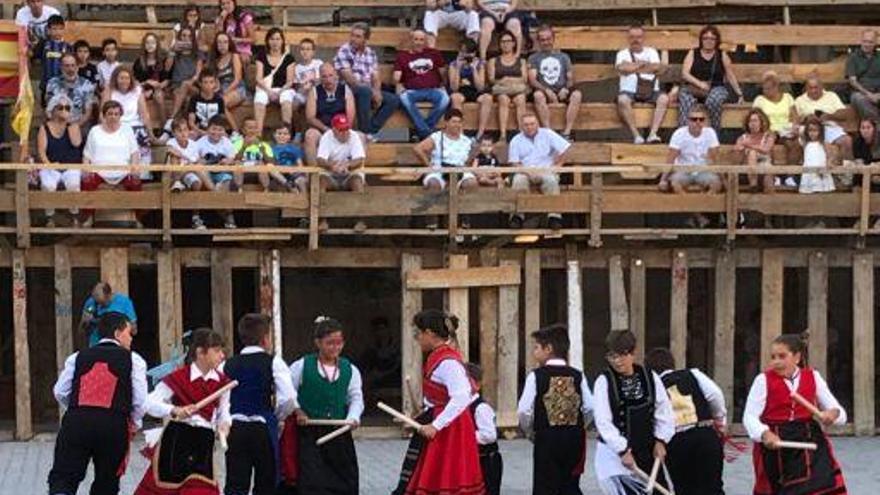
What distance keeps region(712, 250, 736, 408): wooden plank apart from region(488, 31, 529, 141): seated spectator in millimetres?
2688

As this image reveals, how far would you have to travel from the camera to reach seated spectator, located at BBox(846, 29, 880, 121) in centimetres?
2442

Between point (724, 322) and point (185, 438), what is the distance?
9518mm

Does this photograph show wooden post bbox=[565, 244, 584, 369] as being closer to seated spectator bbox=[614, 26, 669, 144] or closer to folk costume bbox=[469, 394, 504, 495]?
seated spectator bbox=[614, 26, 669, 144]

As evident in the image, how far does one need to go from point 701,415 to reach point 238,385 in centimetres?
335

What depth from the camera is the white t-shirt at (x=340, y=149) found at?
22.6 meters

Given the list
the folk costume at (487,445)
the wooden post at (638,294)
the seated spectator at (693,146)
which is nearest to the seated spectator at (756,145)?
the seated spectator at (693,146)

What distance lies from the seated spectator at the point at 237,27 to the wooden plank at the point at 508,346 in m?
3.65

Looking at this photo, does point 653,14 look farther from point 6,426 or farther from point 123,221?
point 6,426

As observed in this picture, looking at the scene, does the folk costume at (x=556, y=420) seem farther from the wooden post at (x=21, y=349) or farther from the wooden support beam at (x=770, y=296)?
the wooden post at (x=21, y=349)

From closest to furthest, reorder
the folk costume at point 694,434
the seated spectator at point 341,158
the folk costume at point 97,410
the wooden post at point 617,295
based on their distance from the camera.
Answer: the folk costume at point 97,410, the folk costume at point 694,434, the seated spectator at point 341,158, the wooden post at point 617,295

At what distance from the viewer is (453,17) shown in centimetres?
2488

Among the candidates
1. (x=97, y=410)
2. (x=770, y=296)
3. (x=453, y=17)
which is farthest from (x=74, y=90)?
(x=97, y=410)

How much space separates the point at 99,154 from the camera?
73.5 feet

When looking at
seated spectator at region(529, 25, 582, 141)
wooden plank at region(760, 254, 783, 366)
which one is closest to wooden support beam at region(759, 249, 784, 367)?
wooden plank at region(760, 254, 783, 366)
